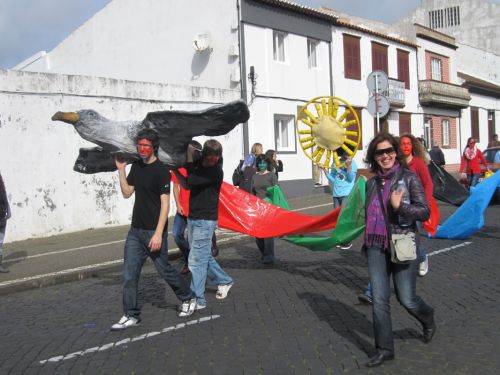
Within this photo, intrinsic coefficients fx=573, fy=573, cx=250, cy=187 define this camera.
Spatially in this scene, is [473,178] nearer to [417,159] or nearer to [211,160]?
[417,159]

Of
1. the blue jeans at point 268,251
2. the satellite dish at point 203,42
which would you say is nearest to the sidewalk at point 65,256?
the blue jeans at point 268,251

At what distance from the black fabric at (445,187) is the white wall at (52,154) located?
8551mm

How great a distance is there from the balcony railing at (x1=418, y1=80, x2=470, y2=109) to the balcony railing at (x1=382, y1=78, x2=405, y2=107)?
2176 mm

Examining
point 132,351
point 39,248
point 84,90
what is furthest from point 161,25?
point 132,351

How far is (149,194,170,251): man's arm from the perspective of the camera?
5.68m

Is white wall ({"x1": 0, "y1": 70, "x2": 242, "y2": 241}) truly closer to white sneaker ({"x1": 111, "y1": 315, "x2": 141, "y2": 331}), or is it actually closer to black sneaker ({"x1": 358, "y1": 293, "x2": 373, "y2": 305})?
white sneaker ({"x1": 111, "y1": 315, "x2": 141, "y2": 331})

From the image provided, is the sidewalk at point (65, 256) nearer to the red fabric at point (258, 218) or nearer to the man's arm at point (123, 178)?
the red fabric at point (258, 218)

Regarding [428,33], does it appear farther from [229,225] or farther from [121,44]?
[229,225]

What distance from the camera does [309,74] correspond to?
73.1ft

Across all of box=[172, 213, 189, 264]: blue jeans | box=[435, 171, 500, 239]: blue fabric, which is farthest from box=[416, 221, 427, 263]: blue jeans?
box=[172, 213, 189, 264]: blue jeans

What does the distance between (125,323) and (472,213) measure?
20.7 ft

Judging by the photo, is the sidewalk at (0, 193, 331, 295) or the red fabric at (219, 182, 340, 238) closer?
the red fabric at (219, 182, 340, 238)

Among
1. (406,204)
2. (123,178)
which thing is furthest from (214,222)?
(406,204)

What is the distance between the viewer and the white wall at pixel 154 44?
784 inches
